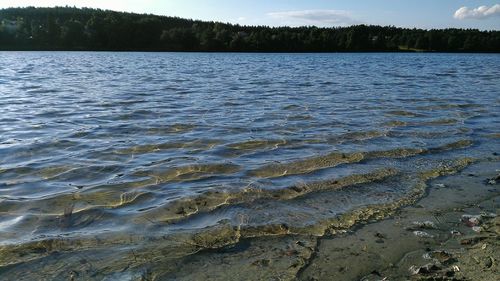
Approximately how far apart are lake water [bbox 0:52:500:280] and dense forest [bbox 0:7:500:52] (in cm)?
11494

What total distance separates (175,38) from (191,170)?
130 meters

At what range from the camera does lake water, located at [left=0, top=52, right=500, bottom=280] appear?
5.40 m

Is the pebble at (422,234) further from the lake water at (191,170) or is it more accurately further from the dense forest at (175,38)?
the dense forest at (175,38)

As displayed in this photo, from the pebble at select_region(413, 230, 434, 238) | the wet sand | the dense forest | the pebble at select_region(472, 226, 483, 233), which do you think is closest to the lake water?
the wet sand

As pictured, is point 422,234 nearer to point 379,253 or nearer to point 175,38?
point 379,253

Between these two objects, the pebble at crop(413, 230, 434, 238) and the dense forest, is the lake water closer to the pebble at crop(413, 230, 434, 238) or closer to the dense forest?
the pebble at crop(413, 230, 434, 238)

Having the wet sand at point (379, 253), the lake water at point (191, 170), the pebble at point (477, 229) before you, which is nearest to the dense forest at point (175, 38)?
the lake water at point (191, 170)

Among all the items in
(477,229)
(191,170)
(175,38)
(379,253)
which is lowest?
(191,170)

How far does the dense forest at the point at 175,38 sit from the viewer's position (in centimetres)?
12625

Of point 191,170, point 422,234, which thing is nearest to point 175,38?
point 191,170

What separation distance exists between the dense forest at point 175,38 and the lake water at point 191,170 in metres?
115

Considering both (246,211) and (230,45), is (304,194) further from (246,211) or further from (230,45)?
(230,45)

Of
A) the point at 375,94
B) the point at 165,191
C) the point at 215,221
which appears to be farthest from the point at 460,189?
the point at 375,94

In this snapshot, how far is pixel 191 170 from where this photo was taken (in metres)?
8.48
